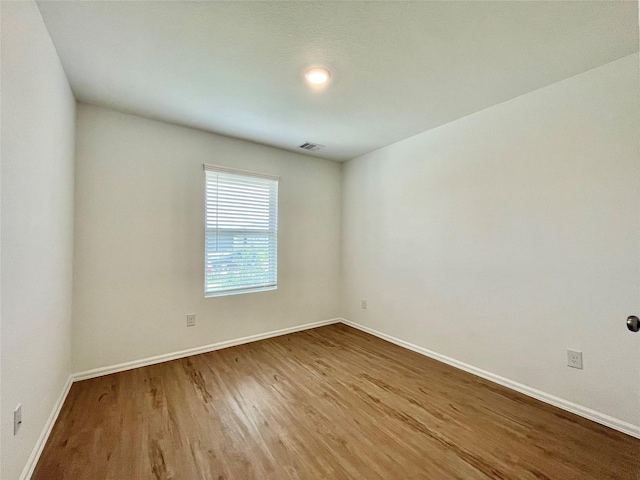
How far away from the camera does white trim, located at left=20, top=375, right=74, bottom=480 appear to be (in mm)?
1366

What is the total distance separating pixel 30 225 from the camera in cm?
141

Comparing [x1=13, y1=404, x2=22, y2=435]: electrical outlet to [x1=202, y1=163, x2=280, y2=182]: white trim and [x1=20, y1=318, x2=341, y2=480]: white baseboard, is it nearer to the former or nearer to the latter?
[x1=20, y1=318, x2=341, y2=480]: white baseboard

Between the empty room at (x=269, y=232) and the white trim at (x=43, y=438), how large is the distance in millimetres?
34

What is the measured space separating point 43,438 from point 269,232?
8.22 ft

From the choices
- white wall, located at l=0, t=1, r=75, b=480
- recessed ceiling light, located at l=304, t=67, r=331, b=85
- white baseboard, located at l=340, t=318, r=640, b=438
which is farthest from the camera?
recessed ceiling light, located at l=304, t=67, r=331, b=85

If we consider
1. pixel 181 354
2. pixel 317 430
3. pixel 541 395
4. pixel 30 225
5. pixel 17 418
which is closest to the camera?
pixel 17 418

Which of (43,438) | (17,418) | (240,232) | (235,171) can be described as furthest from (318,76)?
(43,438)

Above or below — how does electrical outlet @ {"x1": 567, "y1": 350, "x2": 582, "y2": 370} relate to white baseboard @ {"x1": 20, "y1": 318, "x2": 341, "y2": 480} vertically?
above

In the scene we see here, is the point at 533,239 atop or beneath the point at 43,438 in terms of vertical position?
atop

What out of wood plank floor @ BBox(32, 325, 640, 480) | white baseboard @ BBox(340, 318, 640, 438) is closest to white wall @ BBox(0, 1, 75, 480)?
wood plank floor @ BBox(32, 325, 640, 480)

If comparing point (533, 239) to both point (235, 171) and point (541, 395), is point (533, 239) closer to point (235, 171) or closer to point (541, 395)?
point (541, 395)


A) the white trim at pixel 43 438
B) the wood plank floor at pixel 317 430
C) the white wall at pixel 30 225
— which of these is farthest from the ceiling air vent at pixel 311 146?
the white trim at pixel 43 438

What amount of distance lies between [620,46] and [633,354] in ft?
6.48

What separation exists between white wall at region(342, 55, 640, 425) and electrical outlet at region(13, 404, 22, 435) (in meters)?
3.13
